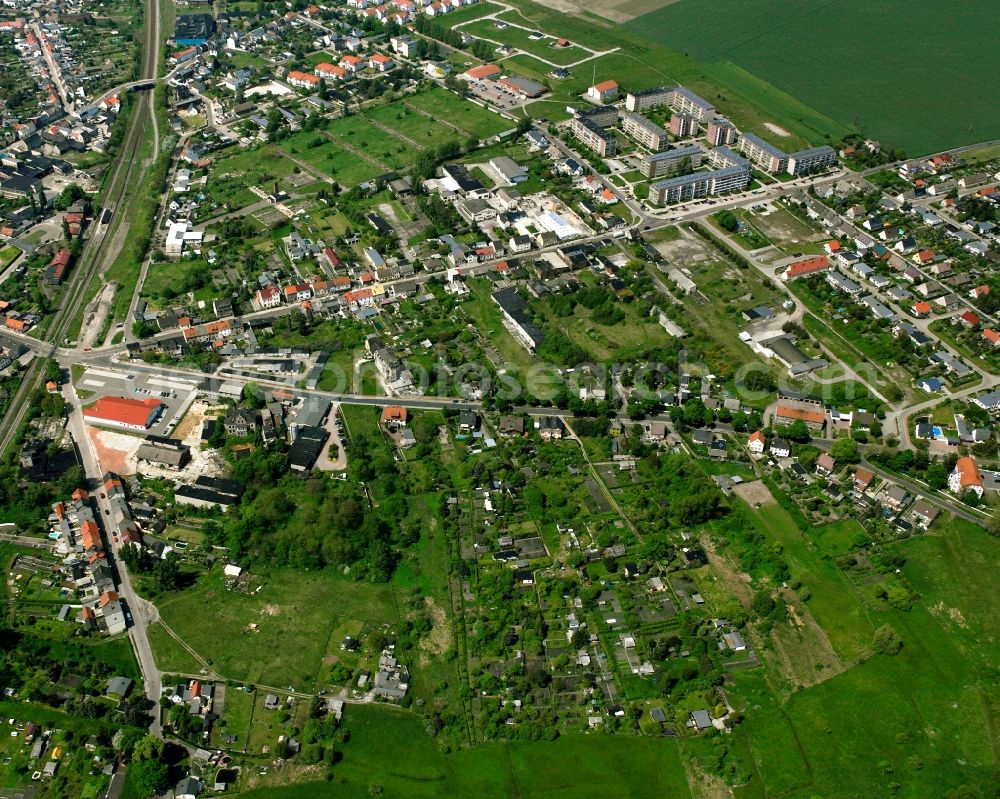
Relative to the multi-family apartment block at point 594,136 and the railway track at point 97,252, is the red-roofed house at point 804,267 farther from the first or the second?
the railway track at point 97,252

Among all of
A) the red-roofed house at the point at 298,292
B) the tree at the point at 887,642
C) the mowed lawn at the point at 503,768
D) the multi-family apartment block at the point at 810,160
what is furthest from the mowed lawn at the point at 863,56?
the mowed lawn at the point at 503,768

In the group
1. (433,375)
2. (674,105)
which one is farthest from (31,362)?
(674,105)

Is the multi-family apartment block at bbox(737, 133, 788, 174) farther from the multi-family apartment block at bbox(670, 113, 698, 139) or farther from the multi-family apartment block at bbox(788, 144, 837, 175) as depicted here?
the multi-family apartment block at bbox(670, 113, 698, 139)

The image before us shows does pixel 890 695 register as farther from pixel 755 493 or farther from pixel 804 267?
pixel 804 267

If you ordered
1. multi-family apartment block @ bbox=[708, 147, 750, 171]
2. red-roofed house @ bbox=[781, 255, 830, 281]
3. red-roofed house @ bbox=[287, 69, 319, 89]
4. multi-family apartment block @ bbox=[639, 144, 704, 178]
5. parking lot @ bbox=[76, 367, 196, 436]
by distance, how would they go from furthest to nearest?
red-roofed house @ bbox=[287, 69, 319, 89]
multi-family apartment block @ bbox=[639, 144, 704, 178]
multi-family apartment block @ bbox=[708, 147, 750, 171]
red-roofed house @ bbox=[781, 255, 830, 281]
parking lot @ bbox=[76, 367, 196, 436]

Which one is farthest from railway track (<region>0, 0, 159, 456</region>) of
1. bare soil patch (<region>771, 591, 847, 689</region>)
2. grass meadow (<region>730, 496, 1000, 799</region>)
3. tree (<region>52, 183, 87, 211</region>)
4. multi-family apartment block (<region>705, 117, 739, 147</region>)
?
multi-family apartment block (<region>705, 117, 739, 147</region>)

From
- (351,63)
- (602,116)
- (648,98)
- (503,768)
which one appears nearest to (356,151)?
(351,63)
